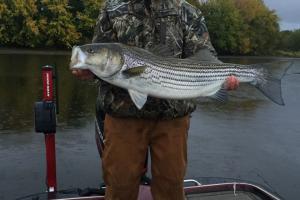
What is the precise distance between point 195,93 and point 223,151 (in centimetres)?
722

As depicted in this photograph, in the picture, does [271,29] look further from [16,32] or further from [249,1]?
[16,32]

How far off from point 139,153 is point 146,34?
106cm

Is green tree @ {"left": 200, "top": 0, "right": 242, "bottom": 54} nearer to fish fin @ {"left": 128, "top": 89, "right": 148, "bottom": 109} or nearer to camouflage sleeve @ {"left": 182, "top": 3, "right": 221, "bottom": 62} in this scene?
camouflage sleeve @ {"left": 182, "top": 3, "right": 221, "bottom": 62}

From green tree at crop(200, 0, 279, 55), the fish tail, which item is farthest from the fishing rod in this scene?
green tree at crop(200, 0, 279, 55)

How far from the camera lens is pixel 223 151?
39.3 feet

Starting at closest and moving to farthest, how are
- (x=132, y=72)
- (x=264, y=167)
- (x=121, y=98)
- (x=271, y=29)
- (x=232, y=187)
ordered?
(x=132, y=72) < (x=121, y=98) < (x=232, y=187) < (x=264, y=167) < (x=271, y=29)

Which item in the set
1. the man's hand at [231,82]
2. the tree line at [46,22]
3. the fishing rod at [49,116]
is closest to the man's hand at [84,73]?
the man's hand at [231,82]

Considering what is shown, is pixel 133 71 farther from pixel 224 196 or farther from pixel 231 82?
pixel 224 196

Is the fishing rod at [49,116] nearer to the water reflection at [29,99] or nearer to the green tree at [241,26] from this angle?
the water reflection at [29,99]

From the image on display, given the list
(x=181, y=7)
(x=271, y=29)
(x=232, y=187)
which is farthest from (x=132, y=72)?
(x=271, y=29)

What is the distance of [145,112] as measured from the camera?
503cm

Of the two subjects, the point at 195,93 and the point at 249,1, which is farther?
the point at 249,1

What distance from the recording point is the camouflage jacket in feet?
16.7

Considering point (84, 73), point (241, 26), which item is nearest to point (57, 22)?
point (241, 26)
